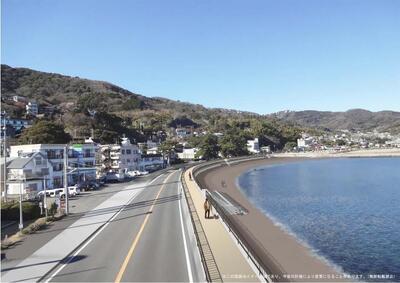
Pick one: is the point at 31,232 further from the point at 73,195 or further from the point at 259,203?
the point at 259,203

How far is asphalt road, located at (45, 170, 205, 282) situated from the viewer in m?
17.3

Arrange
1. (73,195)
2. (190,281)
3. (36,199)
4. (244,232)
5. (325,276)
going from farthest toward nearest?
(73,195), (36,199), (244,232), (325,276), (190,281)

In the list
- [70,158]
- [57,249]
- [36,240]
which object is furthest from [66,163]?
[70,158]

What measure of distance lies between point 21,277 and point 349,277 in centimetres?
1593

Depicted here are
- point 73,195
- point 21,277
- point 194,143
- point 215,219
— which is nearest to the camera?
point 21,277

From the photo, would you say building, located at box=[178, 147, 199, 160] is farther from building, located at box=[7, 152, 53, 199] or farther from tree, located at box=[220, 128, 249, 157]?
building, located at box=[7, 152, 53, 199]

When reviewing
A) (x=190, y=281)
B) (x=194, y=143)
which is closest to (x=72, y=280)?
(x=190, y=281)

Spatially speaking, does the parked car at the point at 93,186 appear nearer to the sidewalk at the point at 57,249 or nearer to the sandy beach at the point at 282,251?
the sidewalk at the point at 57,249

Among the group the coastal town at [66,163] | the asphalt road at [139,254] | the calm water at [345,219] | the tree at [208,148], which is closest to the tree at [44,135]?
the coastal town at [66,163]

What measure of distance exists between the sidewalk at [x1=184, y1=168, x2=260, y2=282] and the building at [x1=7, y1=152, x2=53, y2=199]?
95.5ft

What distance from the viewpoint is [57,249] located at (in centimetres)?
2219

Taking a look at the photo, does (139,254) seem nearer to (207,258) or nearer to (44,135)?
(207,258)

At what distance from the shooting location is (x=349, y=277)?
22.8 m

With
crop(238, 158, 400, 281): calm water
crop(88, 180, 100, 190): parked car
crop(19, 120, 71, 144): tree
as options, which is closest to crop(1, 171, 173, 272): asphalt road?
crop(238, 158, 400, 281): calm water
